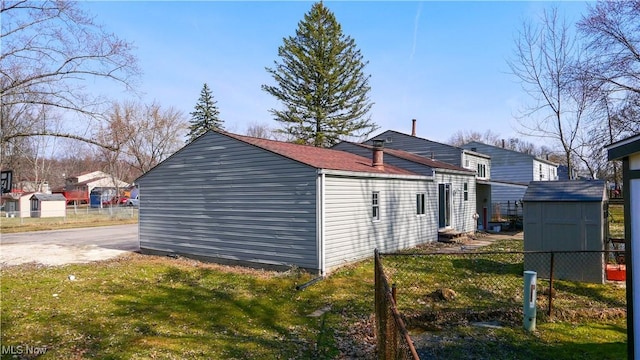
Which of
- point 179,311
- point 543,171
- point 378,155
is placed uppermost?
point 543,171

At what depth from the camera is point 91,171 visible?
81.1 meters

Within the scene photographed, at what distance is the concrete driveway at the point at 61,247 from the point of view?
14058 mm

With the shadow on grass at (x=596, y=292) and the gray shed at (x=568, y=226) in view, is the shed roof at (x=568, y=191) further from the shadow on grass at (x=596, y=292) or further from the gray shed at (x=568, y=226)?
the shadow on grass at (x=596, y=292)

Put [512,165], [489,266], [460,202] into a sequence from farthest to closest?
[512,165], [460,202], [489,266]

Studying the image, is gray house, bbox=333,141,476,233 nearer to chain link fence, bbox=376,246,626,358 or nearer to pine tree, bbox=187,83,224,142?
chain link fence, bbox=376,246,626,358

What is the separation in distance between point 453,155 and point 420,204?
8550mm

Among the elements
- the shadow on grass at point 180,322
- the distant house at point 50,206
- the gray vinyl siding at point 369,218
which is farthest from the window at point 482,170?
the distant house at point 50,206

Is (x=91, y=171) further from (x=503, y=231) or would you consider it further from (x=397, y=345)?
(x=397, y=345)

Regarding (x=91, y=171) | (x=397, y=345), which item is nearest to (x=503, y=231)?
(x=397, y=345)

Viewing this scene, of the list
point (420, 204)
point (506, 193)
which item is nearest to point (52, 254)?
point (420, 204)

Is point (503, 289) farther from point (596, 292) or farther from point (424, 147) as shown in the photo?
point (424, 147)

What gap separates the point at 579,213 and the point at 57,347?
10.9m

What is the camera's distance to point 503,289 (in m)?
8.98

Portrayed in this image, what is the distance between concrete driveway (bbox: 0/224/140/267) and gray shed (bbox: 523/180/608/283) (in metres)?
13.8
